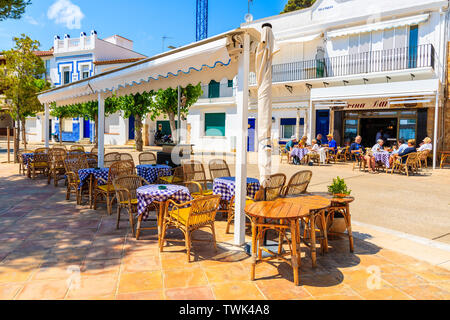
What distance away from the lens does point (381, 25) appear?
15.4 metres

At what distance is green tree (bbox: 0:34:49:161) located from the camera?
499 inches

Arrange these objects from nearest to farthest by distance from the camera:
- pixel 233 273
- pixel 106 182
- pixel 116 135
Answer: pixel 233 273 < pixel 106 182 < pixel 116 135

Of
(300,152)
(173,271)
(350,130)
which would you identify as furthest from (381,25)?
(173,271)

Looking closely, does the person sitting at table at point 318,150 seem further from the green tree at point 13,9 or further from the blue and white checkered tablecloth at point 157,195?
the green tree at point 13,9

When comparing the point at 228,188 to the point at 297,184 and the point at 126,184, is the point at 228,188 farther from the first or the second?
the point at 126,184

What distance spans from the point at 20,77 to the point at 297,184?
12994mm

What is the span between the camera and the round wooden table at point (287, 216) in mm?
3015

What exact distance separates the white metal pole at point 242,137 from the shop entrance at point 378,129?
14614 millimetres

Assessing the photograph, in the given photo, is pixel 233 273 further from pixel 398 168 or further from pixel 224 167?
pixel 398 168

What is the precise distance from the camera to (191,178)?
6.07 m

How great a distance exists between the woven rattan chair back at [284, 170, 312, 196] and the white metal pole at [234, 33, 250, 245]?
669 millimetres

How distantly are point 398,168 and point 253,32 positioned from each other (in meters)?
9.86

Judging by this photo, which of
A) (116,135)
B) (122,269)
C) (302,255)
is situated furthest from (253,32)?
(116,135)

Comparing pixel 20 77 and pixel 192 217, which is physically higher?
pixel 20 77
